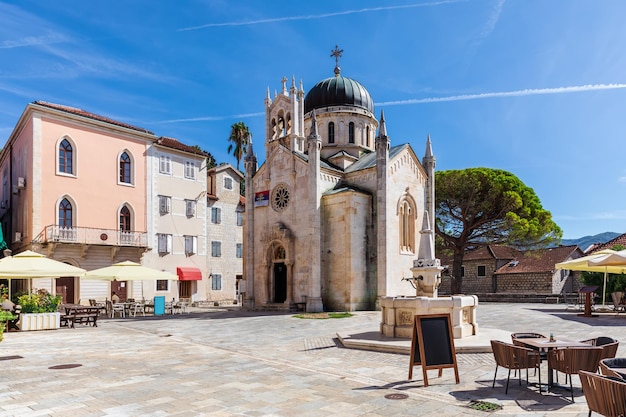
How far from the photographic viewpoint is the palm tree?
6084 cm

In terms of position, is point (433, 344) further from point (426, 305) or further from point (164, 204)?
point (164, 204)

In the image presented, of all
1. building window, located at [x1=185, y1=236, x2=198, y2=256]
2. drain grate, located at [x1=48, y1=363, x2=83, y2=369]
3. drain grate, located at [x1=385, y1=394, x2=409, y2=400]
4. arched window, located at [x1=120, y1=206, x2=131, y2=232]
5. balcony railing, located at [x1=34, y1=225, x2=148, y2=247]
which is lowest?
drain grate, located at [x1=48, y1=363, x2=83, y2=369]

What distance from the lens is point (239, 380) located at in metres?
9.53

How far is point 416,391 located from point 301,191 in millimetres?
21850

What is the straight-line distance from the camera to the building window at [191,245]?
38156mm

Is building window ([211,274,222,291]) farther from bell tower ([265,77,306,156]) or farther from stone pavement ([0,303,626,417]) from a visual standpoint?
stone pavement ([0,303,626,417])

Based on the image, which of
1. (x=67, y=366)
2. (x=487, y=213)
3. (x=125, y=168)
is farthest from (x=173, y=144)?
(x=67, y=366)

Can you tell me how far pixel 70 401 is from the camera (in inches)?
314

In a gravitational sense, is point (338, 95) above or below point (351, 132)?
above

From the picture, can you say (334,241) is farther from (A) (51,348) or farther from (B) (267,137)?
(A) (51,348)

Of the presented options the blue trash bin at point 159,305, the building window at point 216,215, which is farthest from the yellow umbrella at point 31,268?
the building window at point 216,215

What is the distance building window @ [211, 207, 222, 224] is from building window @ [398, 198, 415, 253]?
711 inches

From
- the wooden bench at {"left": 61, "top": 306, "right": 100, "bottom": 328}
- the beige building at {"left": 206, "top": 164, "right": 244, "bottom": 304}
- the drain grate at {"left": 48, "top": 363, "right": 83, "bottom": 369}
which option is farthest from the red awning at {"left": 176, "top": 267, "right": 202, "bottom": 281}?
the drain grate at {"left": 48, "top": 363, "right": 83, "bottom": 369}

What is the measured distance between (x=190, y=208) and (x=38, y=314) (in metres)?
19.8
